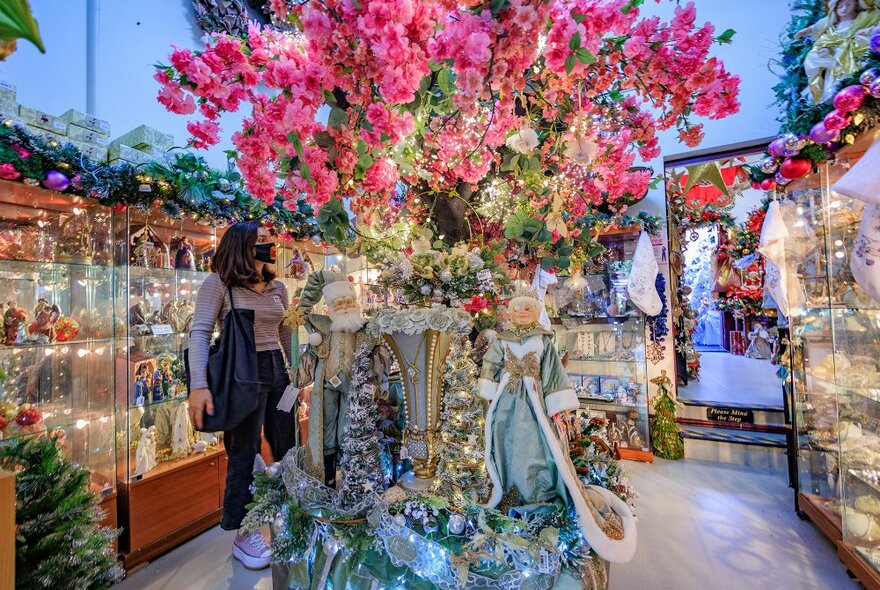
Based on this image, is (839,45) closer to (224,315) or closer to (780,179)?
(780,179)

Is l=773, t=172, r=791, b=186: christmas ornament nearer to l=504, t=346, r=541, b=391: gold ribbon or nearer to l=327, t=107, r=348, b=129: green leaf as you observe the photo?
l=504, t=346, r=541, b=391: gold ribbon

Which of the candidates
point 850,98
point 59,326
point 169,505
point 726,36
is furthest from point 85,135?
point 850,98

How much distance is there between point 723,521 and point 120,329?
12.6ft

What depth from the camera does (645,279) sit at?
3789 millimetres

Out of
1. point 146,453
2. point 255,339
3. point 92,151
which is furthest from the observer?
point 146,453

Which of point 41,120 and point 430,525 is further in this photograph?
point 41,120

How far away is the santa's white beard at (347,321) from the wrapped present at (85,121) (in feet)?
6.47

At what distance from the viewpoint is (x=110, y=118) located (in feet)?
9.22

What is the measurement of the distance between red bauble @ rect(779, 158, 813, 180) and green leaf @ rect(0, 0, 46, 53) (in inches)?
125

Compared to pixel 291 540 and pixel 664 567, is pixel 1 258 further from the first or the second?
pixel 664 567

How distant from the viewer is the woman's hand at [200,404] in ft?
5.39

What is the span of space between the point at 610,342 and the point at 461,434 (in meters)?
3.11

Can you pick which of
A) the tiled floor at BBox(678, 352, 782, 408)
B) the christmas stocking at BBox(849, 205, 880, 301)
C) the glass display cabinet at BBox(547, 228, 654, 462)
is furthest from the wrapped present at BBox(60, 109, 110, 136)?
the tiled floor at BBox(678, 352, 782, 408)

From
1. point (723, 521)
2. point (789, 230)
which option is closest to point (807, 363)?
point (789, 230)
